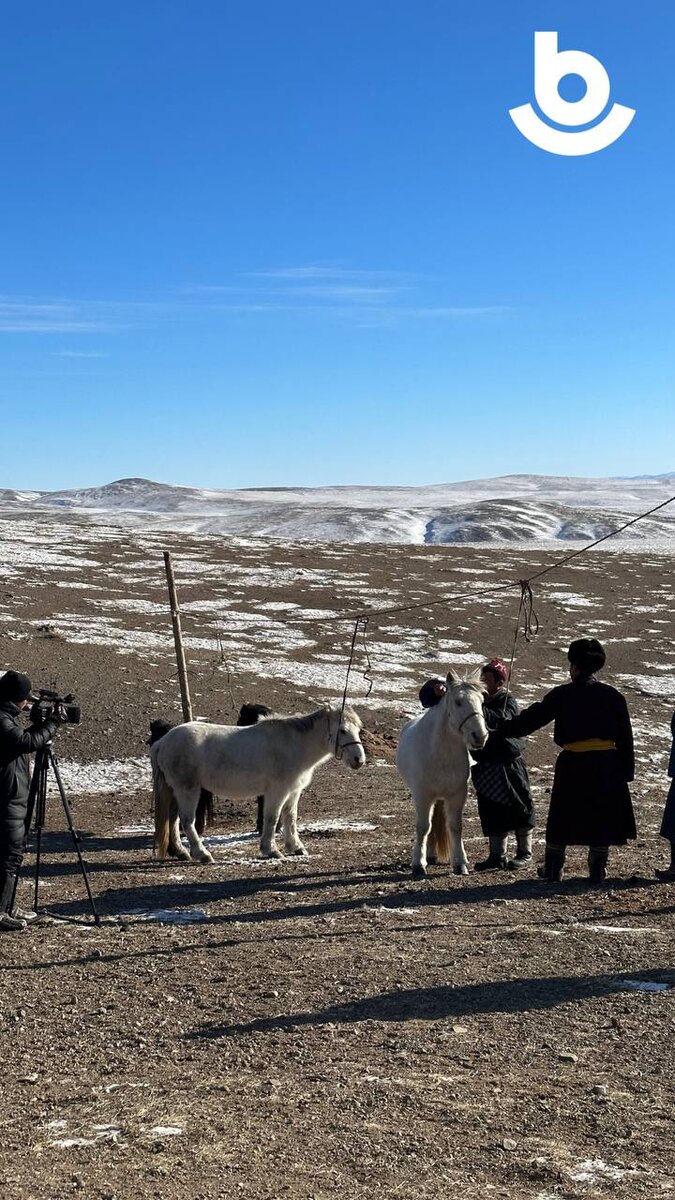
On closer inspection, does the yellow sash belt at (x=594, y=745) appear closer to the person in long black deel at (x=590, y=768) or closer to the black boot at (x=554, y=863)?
the person in long black deel at (x=590, y=768)

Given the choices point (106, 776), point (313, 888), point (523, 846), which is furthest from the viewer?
point (106, 776)

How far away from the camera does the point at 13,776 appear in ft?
31.7

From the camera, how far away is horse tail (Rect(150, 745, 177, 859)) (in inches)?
540

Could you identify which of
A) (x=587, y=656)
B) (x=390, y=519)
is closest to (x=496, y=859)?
(x=587, y=656)

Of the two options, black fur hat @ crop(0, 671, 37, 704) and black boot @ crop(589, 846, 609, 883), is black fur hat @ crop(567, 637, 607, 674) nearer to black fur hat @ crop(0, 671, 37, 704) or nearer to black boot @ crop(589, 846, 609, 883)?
black boot @ crop(589, 846, 609, 883)

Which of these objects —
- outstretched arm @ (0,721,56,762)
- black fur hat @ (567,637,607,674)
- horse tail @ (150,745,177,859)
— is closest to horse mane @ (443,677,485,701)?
black fur hat @ (567,637,607,674)

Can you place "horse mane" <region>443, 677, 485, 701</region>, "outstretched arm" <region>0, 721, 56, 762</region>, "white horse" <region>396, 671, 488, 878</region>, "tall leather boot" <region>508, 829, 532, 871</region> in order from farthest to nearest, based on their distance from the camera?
"tall leather boot" <region>508, 829, 532, 871</region> → "white horse" <region>396, 671, 488, 878</region> → "horse mane" <region>443, 677, 485, 701</region> → "outstretched arm" <region>0, 721, 56, 762</region>

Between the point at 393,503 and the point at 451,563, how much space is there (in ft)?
361

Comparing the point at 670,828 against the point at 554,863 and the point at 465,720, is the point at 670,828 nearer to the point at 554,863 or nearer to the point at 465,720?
the point at 554,863

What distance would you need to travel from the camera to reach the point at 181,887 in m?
11.9

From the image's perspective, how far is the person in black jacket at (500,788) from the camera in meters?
12.5

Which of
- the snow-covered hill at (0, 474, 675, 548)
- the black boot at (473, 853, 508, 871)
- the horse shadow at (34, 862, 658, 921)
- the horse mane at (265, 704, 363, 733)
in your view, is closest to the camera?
the horse shadow at (34, 862, 658, 921)

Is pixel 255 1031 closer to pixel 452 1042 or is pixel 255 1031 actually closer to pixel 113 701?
pixel 452 1042

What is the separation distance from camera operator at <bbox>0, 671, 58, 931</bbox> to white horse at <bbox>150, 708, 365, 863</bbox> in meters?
3.84
